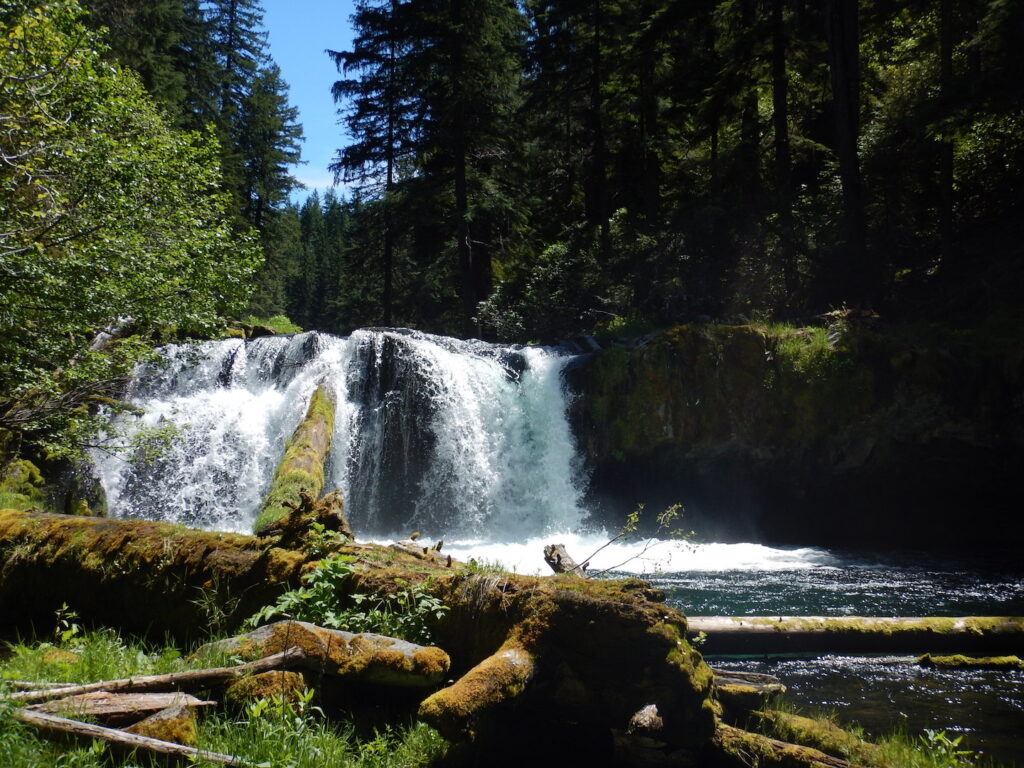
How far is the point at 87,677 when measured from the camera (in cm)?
322

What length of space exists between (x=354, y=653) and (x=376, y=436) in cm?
1067

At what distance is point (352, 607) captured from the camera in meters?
3.58

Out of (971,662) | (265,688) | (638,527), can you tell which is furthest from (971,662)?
(638,527)

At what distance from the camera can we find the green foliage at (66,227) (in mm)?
6605

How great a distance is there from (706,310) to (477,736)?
1548 centimetres

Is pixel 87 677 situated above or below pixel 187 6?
below

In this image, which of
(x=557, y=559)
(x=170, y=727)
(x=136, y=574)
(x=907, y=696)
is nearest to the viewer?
(x=170, y=727)

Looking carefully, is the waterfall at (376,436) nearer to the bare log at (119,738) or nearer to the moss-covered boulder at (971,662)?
the moss-covered boulder at (971,662)

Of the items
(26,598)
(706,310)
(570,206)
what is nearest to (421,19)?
(570,206)

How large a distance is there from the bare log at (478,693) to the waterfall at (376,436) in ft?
32.6

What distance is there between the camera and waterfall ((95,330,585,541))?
1215cm

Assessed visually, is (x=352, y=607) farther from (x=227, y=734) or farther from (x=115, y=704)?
(x=115, y=704)

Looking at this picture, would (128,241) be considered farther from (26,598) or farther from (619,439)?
(619,439)

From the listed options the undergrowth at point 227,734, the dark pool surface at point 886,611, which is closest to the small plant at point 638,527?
the dark pool surface at point 886,611
